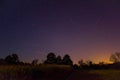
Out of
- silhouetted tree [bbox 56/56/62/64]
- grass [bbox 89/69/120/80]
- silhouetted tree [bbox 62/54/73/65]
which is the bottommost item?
grass [bbox 89/69/120/80]

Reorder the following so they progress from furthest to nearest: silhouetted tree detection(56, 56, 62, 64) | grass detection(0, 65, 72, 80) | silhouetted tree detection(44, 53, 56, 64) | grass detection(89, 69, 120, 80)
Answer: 1. silhouetted tree detection(56, 56, 62, 64)
2. silhouetted tree detection(44, 53, 56, 64)
3. grass detection(89, 69, 120, 80)
4. grass detection(0, 65, 72, 80)

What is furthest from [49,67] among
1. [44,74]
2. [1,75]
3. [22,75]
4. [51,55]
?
[51,55]

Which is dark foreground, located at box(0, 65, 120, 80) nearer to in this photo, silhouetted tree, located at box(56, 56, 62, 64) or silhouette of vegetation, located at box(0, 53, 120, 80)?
silhouette of vegetation, located at box(0, 53, 120, 80)

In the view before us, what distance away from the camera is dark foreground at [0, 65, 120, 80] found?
22.8 metres

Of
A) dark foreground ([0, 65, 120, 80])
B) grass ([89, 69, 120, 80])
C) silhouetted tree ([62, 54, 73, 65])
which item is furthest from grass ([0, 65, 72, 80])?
silhouetted tree ([62, 54, 73, 65])

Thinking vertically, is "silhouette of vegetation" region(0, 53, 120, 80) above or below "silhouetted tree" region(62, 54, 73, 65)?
below

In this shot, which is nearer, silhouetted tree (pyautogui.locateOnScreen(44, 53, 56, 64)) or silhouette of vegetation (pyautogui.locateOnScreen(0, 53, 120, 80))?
silhouette of vegetation (pyautogui.locateOnScreen(0, 53, 120, 80))

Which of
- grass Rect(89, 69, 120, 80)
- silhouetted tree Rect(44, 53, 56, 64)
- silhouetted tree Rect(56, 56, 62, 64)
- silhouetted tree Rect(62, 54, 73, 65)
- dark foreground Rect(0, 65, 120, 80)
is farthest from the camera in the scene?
silhouetted tree Rect(56, 56, 62, 64)

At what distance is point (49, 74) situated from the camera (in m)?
26.5

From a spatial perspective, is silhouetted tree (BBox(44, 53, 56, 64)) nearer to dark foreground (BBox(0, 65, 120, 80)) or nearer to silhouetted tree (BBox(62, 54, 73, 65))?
silhouetted tree (BBox(62, 54, 73, 65))

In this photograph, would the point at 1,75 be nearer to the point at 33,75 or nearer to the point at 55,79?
the point at 33,75

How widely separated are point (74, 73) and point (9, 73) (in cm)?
639

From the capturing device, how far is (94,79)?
24281mm

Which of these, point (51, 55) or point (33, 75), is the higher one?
point (51, 55)
